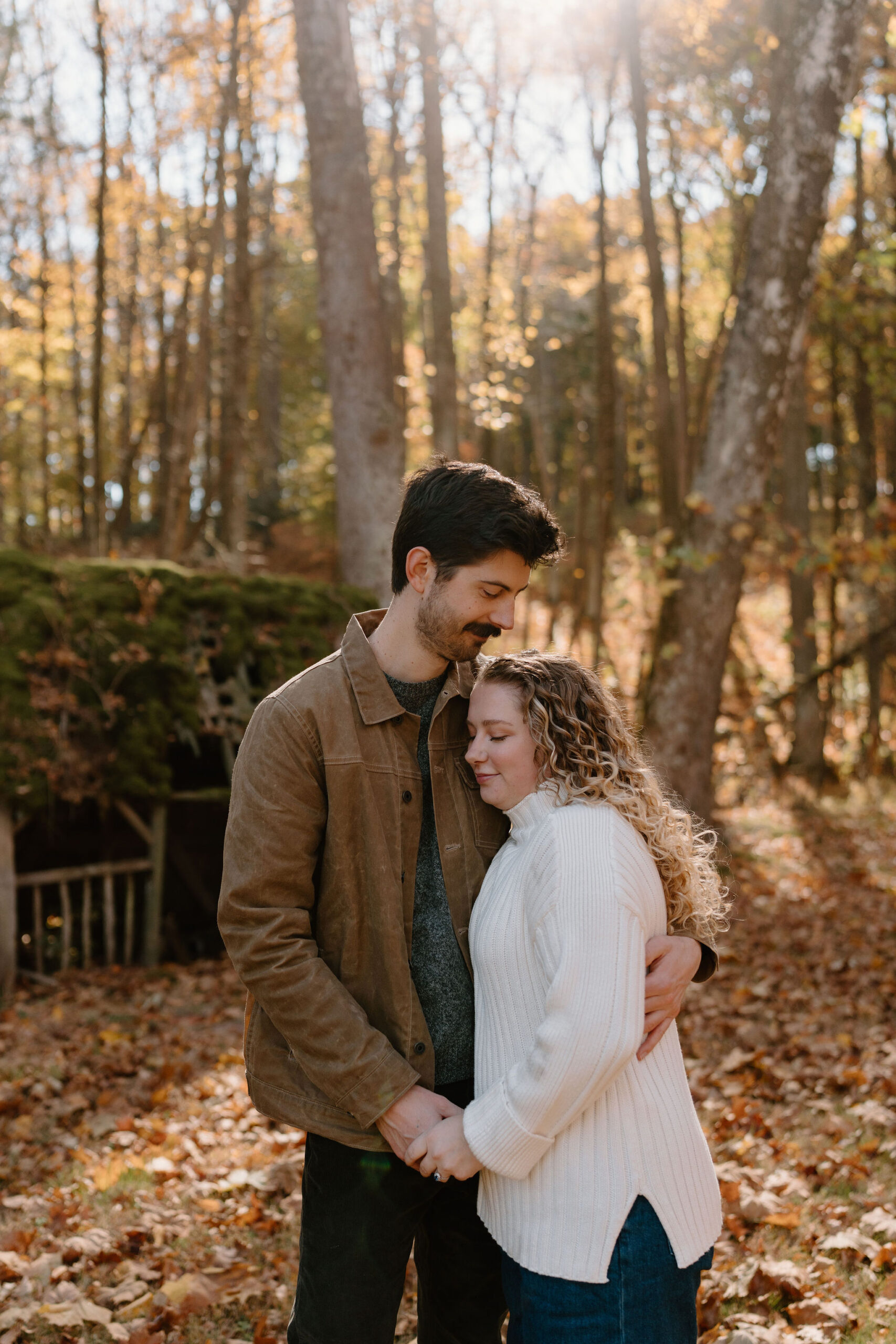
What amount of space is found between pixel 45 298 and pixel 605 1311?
2000 cm

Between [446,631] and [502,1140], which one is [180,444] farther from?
[502,1140]

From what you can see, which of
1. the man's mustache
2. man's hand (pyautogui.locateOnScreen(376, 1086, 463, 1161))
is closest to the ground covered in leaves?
man's hand (pyautogui.locateOnScreen(376, 1086, 463, 1161))

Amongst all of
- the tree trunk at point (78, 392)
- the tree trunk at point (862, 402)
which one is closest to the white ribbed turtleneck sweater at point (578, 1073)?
the tree trunk at point (862, 402)

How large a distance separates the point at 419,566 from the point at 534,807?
0.62 m

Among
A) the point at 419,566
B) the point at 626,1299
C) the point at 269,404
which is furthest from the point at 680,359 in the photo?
the point at 269,404

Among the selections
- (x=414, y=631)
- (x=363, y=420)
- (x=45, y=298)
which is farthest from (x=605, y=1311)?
(x=45, y=298)

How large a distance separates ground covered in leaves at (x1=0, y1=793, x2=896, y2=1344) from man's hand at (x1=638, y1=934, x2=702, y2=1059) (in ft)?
5.52

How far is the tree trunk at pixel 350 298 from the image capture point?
299 inches

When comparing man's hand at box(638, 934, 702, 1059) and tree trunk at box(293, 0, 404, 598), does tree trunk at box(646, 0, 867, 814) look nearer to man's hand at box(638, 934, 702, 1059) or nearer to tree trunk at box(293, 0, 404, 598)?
tree trunk at box(293, 0, 404, 598)

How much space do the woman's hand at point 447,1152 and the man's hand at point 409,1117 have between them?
0.10ft

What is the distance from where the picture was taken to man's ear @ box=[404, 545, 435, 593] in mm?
2338

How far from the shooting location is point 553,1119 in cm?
195

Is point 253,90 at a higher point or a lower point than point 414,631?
higher

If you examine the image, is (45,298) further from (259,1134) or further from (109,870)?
(259,1134)
